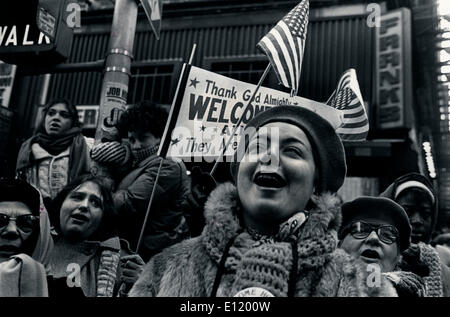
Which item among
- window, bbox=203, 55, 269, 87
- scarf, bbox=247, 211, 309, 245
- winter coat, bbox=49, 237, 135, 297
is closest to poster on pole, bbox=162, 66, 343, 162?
winter coat, bbox=49, 237, 135, 297

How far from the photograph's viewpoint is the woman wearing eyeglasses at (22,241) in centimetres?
231

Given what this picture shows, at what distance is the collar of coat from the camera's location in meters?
2.37

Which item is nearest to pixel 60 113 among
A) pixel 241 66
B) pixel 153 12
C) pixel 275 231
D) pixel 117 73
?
pixel 117 73

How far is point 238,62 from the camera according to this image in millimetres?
10219

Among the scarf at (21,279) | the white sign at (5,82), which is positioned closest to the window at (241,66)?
the white sign at (5,82)

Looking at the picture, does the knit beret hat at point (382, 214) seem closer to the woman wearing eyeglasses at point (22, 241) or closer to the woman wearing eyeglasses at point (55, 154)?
the woman wearing eyeglasses at point (22, 241)

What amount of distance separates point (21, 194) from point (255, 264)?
1299 millimetres

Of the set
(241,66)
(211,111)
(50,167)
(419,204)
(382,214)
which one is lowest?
(382,214)

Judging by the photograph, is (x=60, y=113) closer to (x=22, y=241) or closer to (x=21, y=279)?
(x=22, y=241)

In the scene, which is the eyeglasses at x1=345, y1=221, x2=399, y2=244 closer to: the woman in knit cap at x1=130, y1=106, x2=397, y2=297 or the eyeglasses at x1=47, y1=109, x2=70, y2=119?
the woman in knit cap at x1=130, y1=106, x2=397, y2=297

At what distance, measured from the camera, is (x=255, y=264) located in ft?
7.47

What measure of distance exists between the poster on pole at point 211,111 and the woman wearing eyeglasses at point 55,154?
1006mm

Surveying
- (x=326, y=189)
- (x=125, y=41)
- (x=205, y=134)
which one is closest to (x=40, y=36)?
(x=125, y=41)

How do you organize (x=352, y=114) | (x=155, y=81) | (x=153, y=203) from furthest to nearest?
(x=155, y=81) < (x=352, y=114) < (x=153, y=203)
